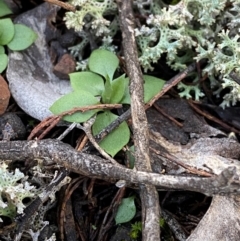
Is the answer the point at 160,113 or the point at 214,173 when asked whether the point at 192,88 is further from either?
the point at 214,173

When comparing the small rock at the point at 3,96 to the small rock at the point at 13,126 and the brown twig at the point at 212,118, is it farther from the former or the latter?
the brown twig at the point at 212,118

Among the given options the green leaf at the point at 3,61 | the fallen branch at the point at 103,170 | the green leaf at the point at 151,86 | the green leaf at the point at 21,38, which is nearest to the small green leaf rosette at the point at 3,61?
the green leaf at the point at 3,61

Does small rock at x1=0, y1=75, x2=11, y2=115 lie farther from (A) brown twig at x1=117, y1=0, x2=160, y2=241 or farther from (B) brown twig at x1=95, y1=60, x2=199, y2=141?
(A) brown twig at x1=117, y1=0, x2=160, y2=241

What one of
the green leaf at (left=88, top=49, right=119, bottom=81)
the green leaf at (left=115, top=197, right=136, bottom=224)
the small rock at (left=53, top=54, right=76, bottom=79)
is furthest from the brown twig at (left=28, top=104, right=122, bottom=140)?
the green leaf at (left=115, top=197, right=136, bottom=224)

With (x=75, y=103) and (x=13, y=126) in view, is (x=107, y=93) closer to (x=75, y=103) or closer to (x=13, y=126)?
(x=75, y=103)

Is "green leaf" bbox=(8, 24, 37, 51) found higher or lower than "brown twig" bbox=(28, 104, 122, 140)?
higher

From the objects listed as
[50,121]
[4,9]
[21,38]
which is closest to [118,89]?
[50,121]

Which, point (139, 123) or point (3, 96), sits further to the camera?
point (3, 96)
